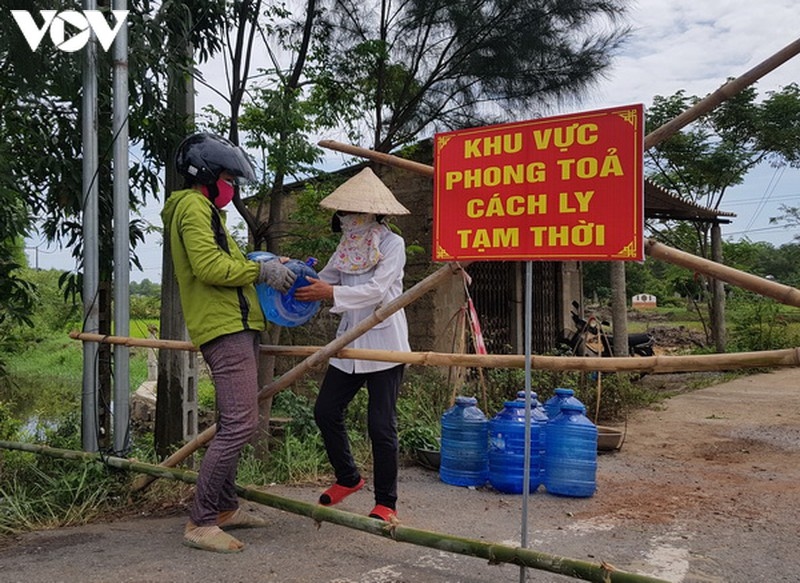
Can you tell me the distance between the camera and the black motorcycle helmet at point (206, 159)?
10.5 ft

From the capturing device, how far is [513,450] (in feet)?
15.1

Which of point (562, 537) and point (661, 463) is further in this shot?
point (661, 463)

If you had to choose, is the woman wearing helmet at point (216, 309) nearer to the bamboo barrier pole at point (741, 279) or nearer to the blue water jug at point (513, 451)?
the bamboo barrier pole at point (741, 279)

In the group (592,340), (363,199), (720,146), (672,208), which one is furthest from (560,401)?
(720,146)

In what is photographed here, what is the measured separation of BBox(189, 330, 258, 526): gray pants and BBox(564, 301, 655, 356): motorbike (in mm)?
3905

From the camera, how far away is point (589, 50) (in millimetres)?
7406

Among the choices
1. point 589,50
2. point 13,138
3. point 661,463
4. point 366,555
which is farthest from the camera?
point 589,50

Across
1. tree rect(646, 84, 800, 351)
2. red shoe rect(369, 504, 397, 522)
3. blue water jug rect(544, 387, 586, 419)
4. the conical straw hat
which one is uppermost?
tree rect(646, 84, 800, 351)

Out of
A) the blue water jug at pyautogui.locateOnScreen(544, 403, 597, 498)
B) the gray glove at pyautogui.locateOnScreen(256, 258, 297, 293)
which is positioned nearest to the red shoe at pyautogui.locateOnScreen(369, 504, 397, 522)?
the gray glove at pyautogui.locateOnScreen(256, 258, 297, 293)

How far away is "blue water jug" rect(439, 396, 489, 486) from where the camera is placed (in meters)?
4.72

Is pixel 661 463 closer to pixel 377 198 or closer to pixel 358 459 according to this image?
pixel 358 459

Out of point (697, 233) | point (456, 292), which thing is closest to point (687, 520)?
point (456, 292)

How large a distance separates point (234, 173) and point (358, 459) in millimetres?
2655

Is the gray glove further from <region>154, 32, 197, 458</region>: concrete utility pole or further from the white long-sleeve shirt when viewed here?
<region>154, 32, 197, 458</region>: concrete utility pole
